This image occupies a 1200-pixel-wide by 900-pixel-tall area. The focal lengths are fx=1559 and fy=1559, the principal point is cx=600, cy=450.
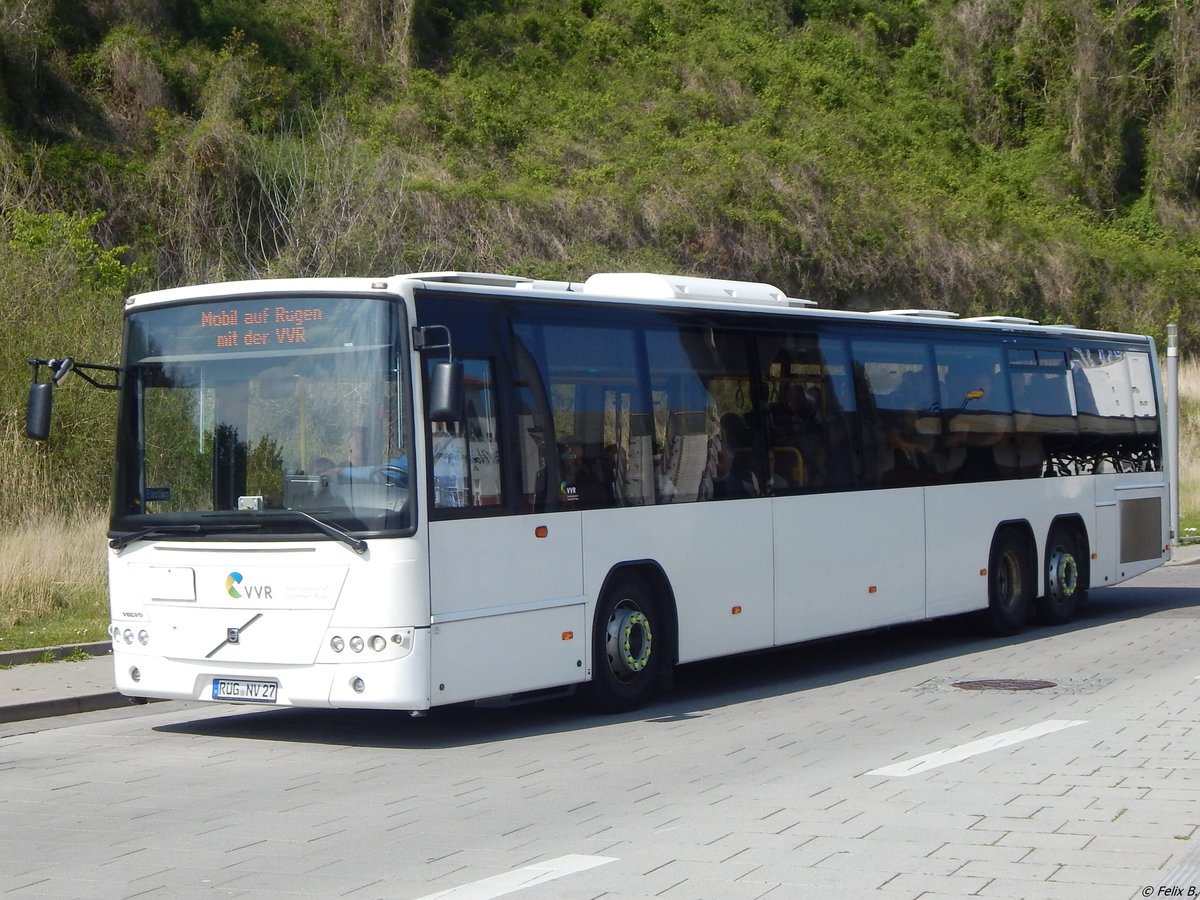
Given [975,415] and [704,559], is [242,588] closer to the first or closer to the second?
[704,559]

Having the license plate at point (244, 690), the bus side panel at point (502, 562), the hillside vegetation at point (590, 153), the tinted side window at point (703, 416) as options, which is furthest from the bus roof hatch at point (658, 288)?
the hillside vegetation at point (590, 153)

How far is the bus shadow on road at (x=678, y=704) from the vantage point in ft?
35.4

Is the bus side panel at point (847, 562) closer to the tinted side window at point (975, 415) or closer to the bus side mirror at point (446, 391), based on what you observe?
the tinted side window at point (975, 415)

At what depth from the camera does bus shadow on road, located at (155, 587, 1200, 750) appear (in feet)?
35.4

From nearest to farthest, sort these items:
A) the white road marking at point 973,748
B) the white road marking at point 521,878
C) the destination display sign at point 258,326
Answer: the white road marking at point 521,878 < the white road marking at point 973,748 < the destination display sign at point 258,326

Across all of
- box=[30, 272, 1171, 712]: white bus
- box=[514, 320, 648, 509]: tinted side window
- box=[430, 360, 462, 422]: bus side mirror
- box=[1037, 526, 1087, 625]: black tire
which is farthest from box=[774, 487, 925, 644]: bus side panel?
box=[430, 360, 462, 422]: bus side mirror

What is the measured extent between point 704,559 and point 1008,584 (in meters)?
5.68

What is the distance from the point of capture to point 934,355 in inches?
607

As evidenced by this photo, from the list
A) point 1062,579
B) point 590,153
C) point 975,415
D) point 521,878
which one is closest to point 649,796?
point 521,878

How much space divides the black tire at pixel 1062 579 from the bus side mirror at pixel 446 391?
9.48 meters

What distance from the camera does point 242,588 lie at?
1004cm

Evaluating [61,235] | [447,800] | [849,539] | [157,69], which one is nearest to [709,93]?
[157,69]

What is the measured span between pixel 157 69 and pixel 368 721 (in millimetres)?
27882

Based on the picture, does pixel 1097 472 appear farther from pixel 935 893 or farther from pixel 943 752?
pixel 935 893
